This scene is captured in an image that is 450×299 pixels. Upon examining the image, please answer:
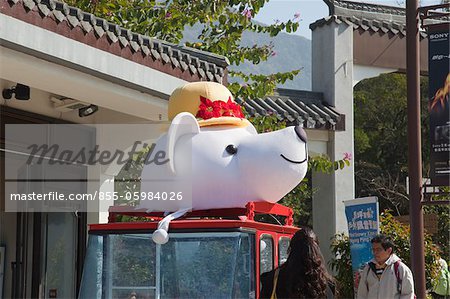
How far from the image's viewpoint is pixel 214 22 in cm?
1285

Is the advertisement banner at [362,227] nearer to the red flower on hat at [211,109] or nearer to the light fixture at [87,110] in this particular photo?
the light fixture at [87,110]

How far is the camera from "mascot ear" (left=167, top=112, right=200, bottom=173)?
7168 mm

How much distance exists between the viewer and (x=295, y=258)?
6293 mm

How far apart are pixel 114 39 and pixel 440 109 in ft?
12.8

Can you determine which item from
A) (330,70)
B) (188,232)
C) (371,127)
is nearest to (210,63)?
(188,232)

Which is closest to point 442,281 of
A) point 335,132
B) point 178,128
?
point 335,132

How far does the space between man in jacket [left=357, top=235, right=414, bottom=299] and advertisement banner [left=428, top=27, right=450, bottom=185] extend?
238 cm

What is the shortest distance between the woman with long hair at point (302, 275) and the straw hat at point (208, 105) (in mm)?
1476

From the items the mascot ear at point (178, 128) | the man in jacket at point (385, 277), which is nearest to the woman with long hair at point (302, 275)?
the mascot ear at point (178, 128)

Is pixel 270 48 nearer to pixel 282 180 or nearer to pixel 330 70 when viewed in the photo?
pixel 330 70

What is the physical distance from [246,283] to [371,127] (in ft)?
67.9

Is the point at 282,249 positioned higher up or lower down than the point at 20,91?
lower down

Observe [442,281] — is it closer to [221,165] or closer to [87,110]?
[87,110]

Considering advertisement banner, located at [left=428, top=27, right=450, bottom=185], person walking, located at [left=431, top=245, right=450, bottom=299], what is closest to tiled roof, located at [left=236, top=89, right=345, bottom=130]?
person walking, located at [left=431, top=245, right=450, bottom=299]
